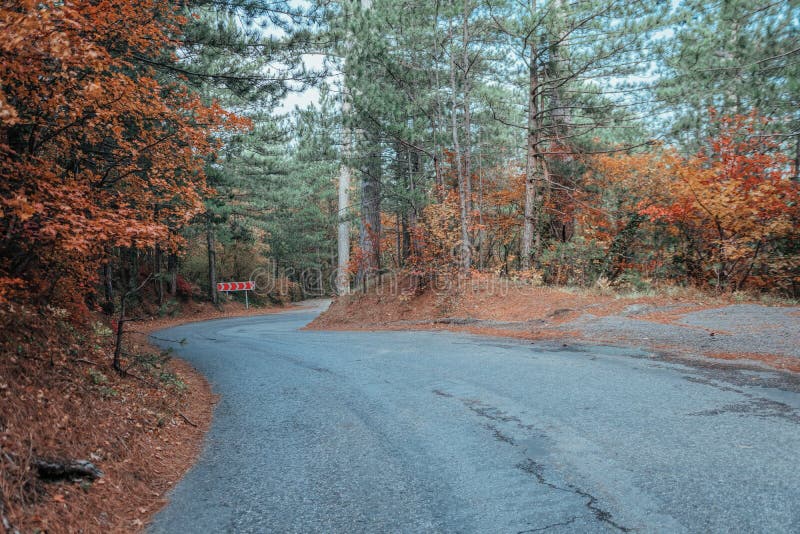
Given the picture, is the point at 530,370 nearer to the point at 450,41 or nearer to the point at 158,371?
the point at 158,371

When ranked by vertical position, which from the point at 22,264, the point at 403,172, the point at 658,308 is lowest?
the point at 658,308

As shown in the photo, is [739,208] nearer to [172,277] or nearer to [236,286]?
[172,277]

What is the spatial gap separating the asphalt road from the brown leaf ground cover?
0.30 metres

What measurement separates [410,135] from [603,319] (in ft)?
25.1

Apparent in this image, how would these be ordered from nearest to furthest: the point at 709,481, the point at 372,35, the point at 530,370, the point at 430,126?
the point at 709,481 < the point at 530,370 < the point at 372,35 < the point at 430,126

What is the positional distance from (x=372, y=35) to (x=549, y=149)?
866 cm

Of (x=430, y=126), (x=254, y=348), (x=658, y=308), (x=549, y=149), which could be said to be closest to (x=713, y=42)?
(x=658, y=308)

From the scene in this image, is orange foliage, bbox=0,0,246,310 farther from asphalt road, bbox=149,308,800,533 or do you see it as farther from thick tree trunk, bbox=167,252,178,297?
thick tree trunk, bbox=167,252,178,297

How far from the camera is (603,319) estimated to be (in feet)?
33.2

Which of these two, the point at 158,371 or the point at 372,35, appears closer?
the point at 158,371

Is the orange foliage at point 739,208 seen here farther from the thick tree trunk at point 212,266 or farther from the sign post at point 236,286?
the sign post at point 236,286

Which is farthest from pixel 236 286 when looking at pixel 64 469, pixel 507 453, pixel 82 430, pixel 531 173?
pixel 507 453

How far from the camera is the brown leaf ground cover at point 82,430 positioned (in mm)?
2928

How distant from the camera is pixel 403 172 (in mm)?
18312
